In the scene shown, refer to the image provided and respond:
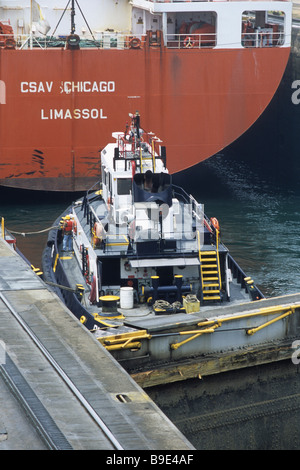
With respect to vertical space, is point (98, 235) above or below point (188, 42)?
below

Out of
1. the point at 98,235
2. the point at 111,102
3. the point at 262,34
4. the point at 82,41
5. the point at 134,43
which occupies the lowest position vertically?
the point at 98,235

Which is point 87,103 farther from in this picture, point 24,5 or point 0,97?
point 24,5

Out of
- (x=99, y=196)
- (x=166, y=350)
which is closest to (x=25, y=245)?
(x=99, y=196)

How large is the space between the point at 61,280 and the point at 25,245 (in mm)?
7028

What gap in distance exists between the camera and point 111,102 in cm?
3014

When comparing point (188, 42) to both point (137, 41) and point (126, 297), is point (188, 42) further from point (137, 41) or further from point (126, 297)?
point (126, 297)

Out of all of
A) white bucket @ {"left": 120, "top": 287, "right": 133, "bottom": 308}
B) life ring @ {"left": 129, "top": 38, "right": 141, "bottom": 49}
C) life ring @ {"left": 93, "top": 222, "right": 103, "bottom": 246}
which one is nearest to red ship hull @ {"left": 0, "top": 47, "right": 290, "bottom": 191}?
life ring @ {"left": 129, "top": 38, "right": 141, "bottom": 49}

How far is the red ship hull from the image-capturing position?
30.0 meters

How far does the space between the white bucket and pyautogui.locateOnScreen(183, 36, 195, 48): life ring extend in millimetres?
15315

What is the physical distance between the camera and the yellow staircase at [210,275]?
17.4 metres

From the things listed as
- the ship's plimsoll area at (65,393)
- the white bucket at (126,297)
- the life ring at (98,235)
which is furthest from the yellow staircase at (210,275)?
the ship's plimsoll area at (65,393)

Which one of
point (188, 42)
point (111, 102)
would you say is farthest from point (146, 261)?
point (188, 42)

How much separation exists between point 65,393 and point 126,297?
543cm

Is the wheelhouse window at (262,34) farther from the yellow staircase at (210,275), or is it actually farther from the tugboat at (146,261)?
the yellow staircase at (210,275)
